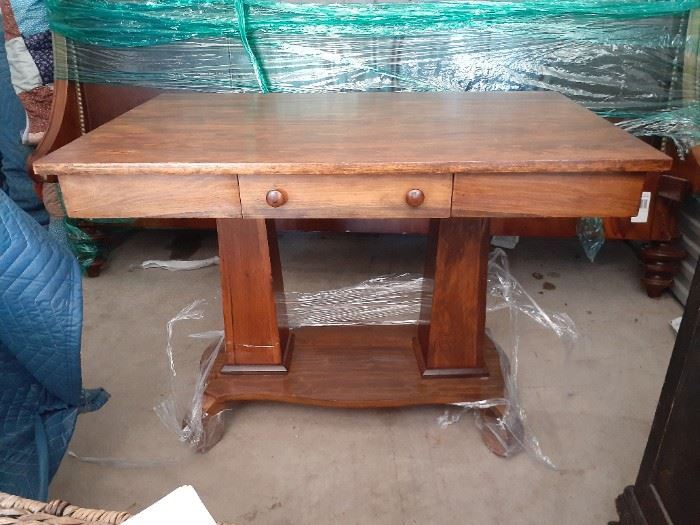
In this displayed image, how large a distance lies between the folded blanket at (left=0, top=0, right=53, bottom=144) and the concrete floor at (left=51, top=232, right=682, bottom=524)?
653mm

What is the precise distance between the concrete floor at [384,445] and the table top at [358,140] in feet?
2.06

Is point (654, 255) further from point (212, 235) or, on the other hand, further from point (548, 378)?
point (212, 235)

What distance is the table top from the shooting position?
767mm

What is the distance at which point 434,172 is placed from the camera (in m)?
0.78

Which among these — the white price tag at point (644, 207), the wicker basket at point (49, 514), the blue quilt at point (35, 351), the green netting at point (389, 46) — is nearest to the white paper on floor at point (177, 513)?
the wicker basket at point (49, 514)

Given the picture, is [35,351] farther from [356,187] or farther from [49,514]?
[356,187]

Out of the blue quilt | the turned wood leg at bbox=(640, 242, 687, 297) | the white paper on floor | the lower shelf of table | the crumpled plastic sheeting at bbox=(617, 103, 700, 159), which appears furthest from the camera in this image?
the turned wood leg at bbox=(640, 242, 687, 297)

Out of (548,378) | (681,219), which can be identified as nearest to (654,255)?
(681,219)

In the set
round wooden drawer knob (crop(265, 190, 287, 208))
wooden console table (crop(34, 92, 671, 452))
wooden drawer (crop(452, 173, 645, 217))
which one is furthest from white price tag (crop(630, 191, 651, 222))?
round wooden drawer knob (crop(265, 190, 287, 208))

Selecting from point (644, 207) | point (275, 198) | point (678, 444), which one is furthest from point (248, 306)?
point (644, 207)

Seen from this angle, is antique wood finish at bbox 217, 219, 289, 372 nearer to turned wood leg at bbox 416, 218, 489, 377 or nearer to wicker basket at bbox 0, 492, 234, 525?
turned wood leg at bbox 416, 218, 489, 377

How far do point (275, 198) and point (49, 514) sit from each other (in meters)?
0.47

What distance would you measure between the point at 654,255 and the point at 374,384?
972mm

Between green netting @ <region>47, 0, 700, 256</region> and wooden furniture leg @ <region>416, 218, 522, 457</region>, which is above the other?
green netting @ <region>47, 0, 700, 256</region>
